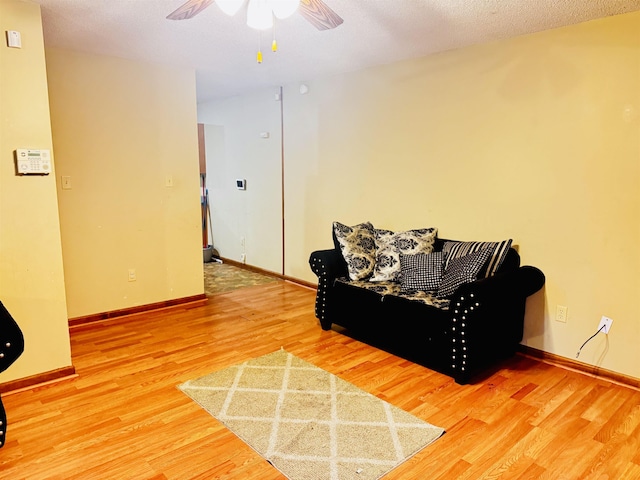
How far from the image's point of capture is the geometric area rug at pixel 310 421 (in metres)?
2.03

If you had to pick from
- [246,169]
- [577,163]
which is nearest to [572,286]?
[577,163]

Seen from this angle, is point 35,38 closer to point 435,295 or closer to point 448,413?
point 435,295

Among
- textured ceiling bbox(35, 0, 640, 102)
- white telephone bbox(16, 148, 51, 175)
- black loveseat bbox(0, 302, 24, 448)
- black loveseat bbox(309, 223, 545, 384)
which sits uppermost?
textured ceiling bbox(35, 0, 640, 102)

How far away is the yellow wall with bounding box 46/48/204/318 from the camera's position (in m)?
3.68

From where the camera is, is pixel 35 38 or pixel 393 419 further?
pixel 35 38

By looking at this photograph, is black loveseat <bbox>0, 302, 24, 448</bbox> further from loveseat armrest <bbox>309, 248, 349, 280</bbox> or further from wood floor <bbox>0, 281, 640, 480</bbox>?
loveseat armrest <bbox>309, 248, 349, 280</bbox>

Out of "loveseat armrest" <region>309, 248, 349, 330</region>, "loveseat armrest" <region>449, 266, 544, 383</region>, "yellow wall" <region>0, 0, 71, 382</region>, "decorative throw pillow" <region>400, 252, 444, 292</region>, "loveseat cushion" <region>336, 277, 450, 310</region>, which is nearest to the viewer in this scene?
"yellow wall" <region>0, 0, 71, 382</region>

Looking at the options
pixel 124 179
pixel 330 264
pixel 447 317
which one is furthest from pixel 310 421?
pixel 124 179

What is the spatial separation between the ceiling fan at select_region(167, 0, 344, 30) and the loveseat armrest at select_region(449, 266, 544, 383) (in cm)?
173

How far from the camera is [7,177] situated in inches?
100.0

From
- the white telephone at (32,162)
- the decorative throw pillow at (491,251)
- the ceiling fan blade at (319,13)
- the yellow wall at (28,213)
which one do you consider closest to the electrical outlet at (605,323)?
the decorative throw pillow at (491,251)

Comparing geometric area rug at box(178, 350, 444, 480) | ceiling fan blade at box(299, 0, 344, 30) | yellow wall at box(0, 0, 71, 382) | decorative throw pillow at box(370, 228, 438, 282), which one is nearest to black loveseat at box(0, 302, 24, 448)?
geometric area rug at box(178, 350, 444, 480)

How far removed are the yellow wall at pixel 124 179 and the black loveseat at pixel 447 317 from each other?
172 cm

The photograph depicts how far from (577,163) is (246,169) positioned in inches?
154
